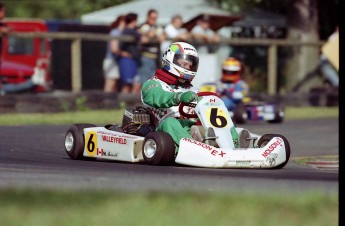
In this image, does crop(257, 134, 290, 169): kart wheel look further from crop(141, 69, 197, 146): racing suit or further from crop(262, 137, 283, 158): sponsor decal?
crop(141, 69, 197, 146): racing suit

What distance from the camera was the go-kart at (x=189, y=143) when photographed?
34.7 ft

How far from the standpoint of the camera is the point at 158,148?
1061 centimetres

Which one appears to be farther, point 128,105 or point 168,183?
point 128,105

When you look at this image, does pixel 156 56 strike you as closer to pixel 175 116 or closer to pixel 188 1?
pixel 175 116

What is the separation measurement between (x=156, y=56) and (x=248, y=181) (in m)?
12.1

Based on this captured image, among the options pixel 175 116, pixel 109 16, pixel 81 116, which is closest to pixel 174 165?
pixel 175 116

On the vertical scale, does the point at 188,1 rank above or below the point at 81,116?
above

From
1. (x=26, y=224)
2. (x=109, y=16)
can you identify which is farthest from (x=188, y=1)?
(x=26, y=224)

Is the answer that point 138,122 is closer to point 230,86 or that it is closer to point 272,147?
point 272,147

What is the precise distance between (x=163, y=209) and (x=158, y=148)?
10.3 ft

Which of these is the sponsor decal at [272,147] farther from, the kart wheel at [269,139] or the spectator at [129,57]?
the spectator at [129,57]

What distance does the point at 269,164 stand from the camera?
425 inches
